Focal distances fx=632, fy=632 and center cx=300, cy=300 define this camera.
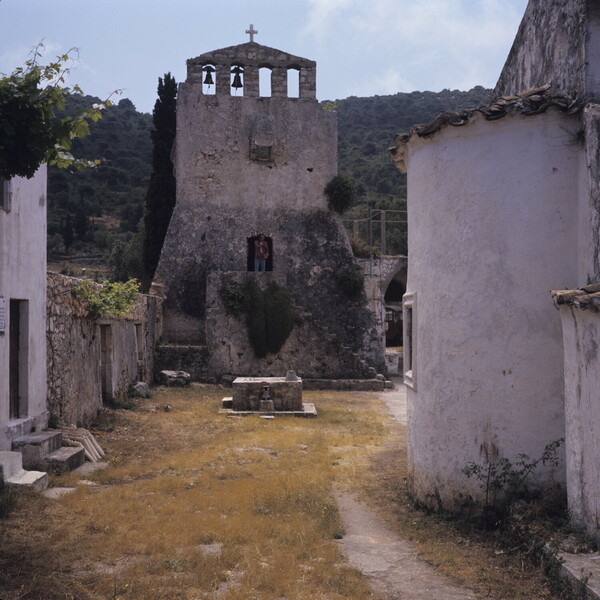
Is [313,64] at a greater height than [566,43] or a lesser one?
greater

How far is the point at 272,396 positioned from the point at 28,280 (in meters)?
7.65

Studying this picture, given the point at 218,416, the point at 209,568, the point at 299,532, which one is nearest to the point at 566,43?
the point at 299,532

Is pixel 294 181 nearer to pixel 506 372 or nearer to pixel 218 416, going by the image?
pixel 218 416

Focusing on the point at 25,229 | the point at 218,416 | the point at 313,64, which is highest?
the point at 313,64

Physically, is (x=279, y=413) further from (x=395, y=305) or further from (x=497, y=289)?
(x=395, y=305)

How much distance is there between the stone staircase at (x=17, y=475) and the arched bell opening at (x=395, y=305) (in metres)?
21.8

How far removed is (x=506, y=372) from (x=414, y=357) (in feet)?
4.66

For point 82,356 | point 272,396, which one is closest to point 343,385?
point 272,396

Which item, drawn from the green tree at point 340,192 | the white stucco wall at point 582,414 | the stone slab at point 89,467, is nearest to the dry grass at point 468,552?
the white stucco wall at point 582,414

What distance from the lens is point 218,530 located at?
6625 mm

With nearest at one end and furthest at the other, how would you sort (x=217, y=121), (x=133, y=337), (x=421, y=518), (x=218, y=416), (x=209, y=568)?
(x=209, y=568), (x=421, y=518), (x=218, y=416), (x=133, y=337), (x=217, y=121)

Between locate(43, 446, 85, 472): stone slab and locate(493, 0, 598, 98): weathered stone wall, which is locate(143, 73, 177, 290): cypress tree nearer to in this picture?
locate(43, 446, 85, 472): stone slab

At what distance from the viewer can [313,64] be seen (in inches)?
956

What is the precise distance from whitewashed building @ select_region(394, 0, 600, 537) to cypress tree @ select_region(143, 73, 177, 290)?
19693 millimetres
